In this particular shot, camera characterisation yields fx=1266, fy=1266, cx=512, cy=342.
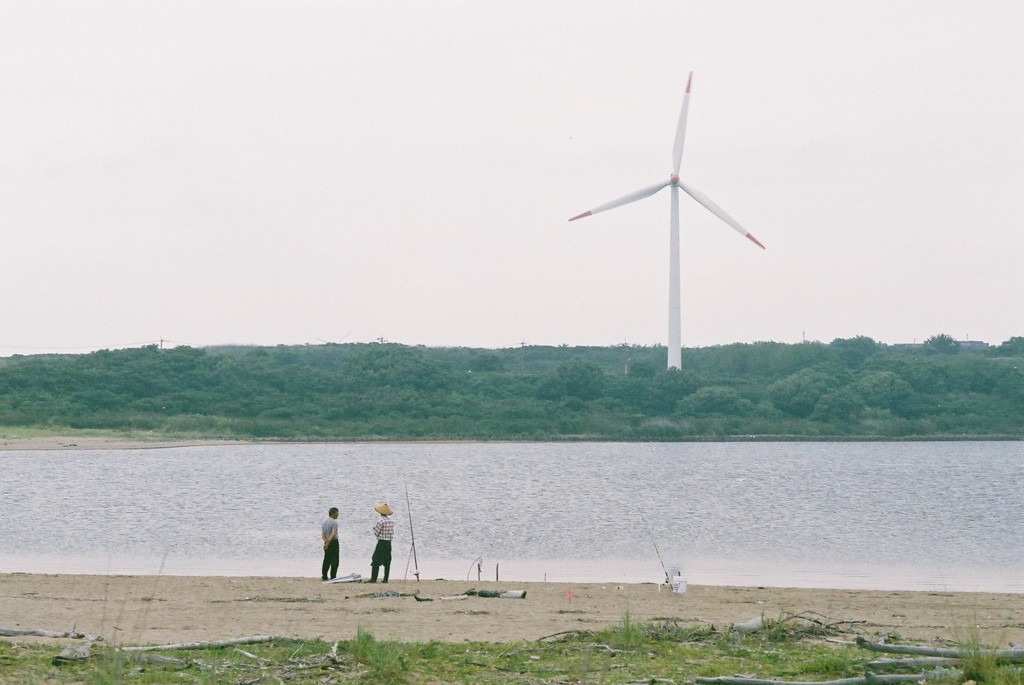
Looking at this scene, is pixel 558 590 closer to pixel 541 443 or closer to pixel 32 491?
pixel 32 491

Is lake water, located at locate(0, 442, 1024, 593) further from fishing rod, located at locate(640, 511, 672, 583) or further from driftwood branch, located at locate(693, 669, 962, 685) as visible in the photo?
driftwood branch, located at locate(693, 669, 962, 685)

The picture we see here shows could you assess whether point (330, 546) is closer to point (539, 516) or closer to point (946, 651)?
point (946, 651)

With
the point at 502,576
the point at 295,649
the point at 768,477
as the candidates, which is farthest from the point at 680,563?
the point at 768,477

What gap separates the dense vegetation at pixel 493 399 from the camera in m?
98.4

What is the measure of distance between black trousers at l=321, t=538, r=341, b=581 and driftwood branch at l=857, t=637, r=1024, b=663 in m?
12.0

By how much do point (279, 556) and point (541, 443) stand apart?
76138mm

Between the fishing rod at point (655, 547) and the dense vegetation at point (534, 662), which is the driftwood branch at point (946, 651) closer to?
the dense vegetation at point (534, 662)

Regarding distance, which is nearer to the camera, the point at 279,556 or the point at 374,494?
the point at 279,556

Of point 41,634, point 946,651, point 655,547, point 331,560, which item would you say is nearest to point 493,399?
point 655,547

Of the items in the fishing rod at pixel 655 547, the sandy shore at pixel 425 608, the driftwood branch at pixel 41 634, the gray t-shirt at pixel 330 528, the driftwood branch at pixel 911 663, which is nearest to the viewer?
the driftwood branch at pixel 911 663

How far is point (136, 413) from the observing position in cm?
9612

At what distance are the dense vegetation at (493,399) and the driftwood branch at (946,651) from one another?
85.6 m

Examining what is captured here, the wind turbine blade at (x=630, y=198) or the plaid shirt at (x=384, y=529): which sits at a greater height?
the wind turbine blade at (x=630, y=198)

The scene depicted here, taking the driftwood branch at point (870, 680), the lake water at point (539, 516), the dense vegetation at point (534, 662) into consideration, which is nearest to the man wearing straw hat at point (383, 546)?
the lake water at point (539, 516)
